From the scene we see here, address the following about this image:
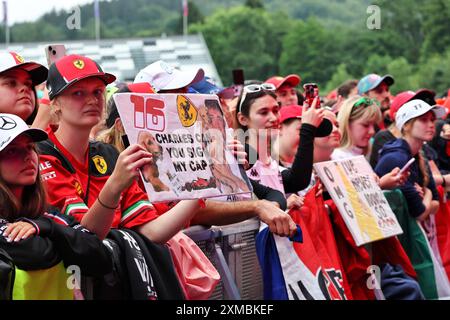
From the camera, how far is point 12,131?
4.38 metres

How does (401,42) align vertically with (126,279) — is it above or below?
below

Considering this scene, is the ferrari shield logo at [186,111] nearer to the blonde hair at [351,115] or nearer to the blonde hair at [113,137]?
the blonde hair at [113,137]

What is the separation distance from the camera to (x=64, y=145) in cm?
498

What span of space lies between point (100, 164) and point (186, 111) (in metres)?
0.54

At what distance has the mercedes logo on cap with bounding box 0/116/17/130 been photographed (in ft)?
14.5

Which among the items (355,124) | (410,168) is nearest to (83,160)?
(410,168)

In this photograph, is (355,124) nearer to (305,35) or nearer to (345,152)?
(345,152)

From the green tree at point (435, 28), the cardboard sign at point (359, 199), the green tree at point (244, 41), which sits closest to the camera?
the cardboard sign at point (359, 199)

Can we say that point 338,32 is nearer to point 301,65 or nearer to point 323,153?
point 301,65

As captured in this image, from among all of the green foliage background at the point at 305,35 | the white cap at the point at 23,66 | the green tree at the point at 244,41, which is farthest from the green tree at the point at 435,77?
the white cap at the point at 23,66

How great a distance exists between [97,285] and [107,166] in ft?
2.53

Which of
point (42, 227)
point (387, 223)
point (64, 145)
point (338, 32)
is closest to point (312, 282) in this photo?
point (387, 223)

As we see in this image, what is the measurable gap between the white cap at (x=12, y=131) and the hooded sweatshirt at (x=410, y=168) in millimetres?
4458

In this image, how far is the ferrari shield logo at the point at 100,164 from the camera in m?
5.04
